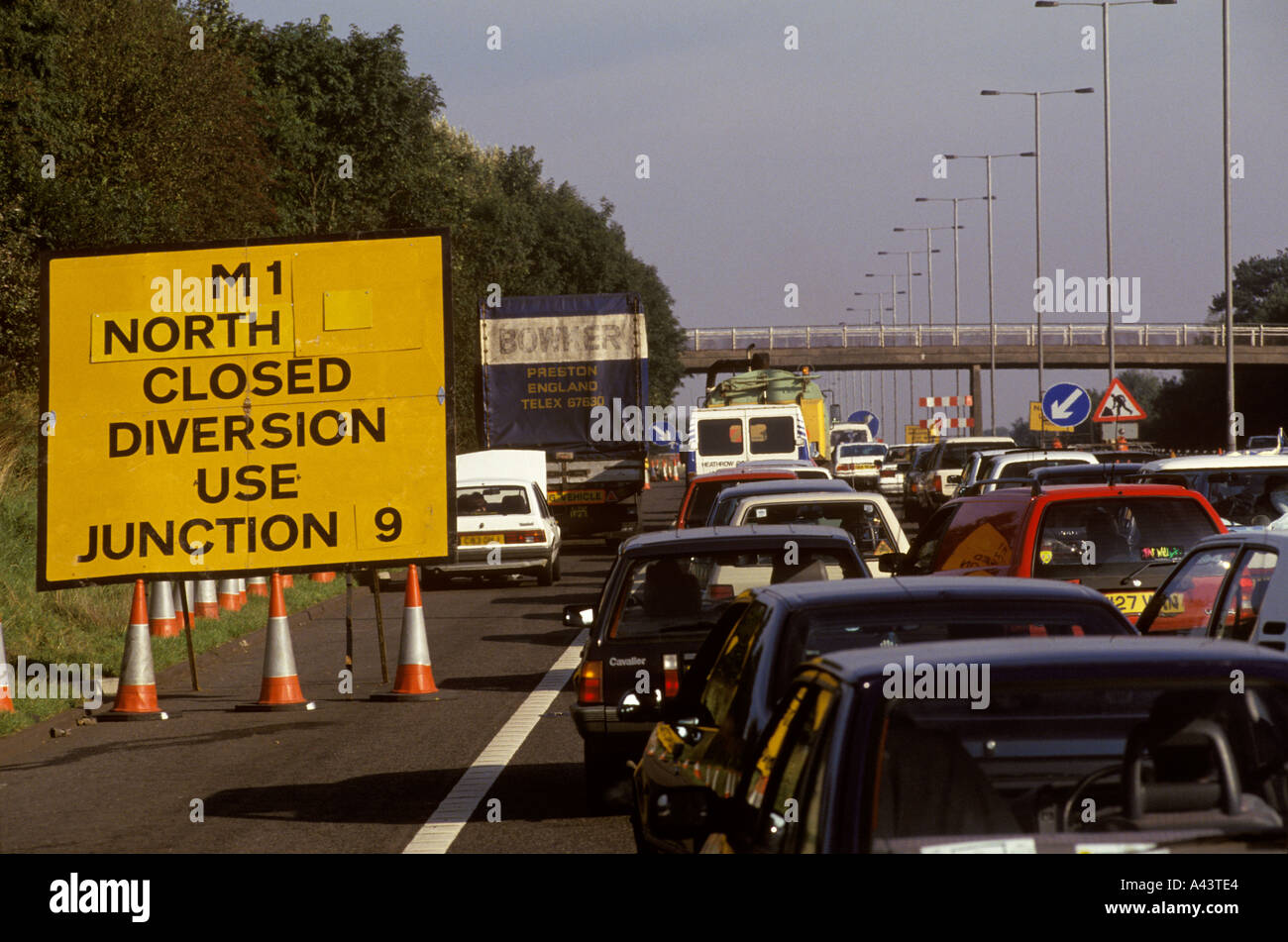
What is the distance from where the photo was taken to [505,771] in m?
11.2

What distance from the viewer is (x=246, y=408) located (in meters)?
15.2

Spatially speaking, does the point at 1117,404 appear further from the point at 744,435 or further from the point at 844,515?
the point at 844,515

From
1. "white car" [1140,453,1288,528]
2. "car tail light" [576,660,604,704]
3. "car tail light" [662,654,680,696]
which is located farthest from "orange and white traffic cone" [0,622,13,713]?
"white car" [1140,453,1288,528]

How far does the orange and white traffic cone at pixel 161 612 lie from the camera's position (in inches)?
722

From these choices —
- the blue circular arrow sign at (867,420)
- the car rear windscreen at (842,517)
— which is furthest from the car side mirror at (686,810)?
the blue circular arrow sign at (867,420)

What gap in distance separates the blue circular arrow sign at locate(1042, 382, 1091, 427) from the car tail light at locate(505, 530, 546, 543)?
10131mm

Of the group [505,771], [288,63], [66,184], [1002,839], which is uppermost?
[288,63]

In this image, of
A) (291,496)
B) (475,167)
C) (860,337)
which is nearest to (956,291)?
(860,337)

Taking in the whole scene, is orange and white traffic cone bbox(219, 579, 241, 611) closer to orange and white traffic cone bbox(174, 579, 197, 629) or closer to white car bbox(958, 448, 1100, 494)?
orange and white traffic cone bbox(174, 579, 197, 629)

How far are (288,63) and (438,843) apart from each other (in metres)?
50.5

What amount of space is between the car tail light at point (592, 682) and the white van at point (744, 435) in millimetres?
23621

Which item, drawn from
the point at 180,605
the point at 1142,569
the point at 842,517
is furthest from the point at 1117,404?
the point at 1142,569
